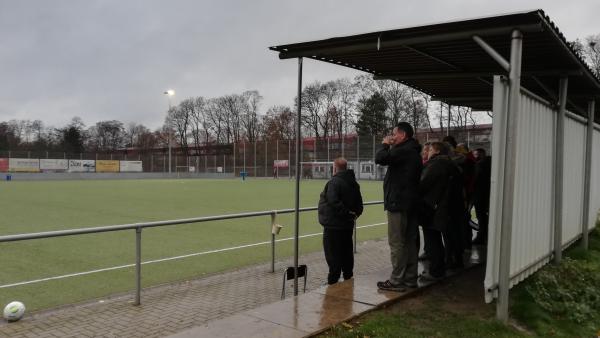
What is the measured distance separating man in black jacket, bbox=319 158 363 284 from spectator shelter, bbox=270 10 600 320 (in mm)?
1402

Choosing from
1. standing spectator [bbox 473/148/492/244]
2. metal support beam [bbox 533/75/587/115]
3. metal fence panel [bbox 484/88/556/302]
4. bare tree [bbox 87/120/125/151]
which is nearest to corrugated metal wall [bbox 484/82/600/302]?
metal fence panel [bbox 484/88/556/302]

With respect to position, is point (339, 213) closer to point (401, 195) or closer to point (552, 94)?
point (401, 195)

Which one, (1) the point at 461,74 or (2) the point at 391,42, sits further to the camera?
(1) the point at 461,74

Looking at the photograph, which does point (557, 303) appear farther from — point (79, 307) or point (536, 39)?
point (79, 307)

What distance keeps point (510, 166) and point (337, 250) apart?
2742 millimetres

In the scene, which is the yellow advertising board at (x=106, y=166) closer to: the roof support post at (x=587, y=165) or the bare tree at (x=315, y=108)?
the bare tree at (x=315, y=108)

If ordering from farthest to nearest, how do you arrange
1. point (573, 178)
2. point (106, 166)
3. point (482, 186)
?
point (106, 166)
point (482, 186)
point (573, 178)

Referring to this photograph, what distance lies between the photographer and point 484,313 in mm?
4824

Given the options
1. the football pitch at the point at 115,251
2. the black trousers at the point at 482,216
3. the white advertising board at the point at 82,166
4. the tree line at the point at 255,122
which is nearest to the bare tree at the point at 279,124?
the tree line at the point at 255,122

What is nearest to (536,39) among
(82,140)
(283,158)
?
(283,158)

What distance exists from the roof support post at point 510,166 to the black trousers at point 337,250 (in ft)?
7.58

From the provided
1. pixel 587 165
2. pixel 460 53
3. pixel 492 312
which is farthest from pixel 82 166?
pixel 492 312

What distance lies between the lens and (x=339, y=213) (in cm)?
628

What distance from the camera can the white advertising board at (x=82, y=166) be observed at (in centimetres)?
6231
